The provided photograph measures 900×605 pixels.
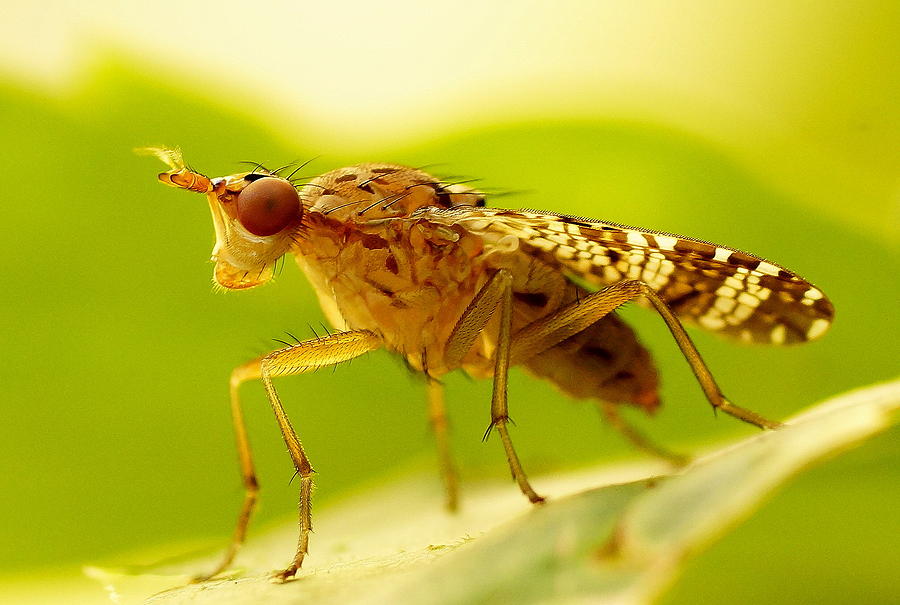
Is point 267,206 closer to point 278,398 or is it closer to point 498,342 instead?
point 278,398

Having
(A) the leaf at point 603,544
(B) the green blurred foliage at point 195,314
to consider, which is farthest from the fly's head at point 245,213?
(A) the leaf at point 603,544

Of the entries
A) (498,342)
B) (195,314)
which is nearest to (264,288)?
(195,314)

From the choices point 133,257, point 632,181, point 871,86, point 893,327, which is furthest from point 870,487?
point 133,257

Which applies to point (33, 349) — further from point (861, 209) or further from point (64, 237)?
point (861, 209)

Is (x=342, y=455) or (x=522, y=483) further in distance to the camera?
(x=342, y=455)

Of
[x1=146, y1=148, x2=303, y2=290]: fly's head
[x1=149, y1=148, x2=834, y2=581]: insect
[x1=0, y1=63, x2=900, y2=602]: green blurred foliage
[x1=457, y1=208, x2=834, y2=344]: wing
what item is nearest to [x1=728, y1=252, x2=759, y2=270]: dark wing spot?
[x1=457, y1=208, x2=834, y2=344]: wing

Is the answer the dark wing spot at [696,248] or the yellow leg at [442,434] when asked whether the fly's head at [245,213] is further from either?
the dark wing spot at [696,248]
